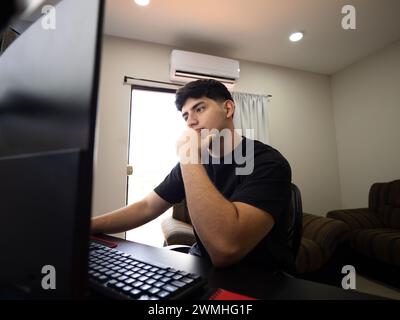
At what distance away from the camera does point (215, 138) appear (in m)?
0.92

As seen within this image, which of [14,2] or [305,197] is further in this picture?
[305,197]

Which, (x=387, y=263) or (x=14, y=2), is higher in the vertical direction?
(x=14, y=2)

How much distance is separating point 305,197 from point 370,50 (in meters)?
2.03

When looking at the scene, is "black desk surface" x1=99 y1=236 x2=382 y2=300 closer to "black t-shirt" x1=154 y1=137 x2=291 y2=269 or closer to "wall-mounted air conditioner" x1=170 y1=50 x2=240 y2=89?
"black t-shirt" x1=154 y1=137 x2=291 y2=269

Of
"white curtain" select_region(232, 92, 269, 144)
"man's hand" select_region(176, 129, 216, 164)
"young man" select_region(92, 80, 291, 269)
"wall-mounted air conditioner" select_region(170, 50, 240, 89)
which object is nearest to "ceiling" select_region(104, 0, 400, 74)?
"wall-mounted air conditioner" select_region(170, 50, 240, 89)

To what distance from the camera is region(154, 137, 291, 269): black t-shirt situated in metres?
0.69

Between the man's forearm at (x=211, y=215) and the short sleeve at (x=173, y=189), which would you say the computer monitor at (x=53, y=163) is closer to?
the man's forearm at (x=211, y=215)

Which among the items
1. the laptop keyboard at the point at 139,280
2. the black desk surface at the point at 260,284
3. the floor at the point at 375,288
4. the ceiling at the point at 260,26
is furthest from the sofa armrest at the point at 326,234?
the ceiling at the point at 260,26

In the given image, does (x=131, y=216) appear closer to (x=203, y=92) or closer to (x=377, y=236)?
(x=203, y=92)
